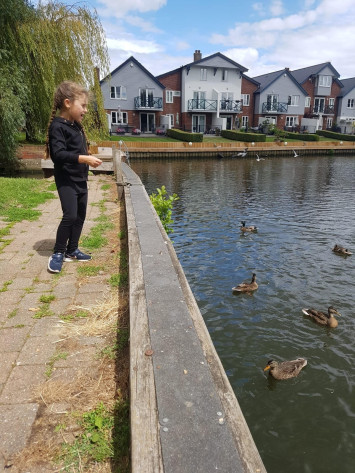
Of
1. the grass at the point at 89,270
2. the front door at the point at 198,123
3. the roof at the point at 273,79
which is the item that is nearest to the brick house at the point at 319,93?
the roof at the point at 273,79

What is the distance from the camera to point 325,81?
55.0 metres

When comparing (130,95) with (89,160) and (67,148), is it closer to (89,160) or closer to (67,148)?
(67,148)

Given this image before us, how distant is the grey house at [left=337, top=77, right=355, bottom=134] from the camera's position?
56250mm

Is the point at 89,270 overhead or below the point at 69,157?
below

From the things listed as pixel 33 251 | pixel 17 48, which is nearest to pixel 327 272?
pixel 33 251

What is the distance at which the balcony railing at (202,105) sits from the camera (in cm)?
4706

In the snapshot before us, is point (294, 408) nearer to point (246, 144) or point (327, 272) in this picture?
point (327, 272)

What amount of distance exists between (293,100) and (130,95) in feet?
85.7

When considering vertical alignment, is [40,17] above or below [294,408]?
above

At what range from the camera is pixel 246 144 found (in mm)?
36594

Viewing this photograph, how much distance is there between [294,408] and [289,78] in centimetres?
5659

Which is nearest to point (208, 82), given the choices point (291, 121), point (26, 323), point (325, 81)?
point (291, 121)

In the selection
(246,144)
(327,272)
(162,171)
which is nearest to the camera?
(327,272)

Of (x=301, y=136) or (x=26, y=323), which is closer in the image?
(x=26, y=323)
